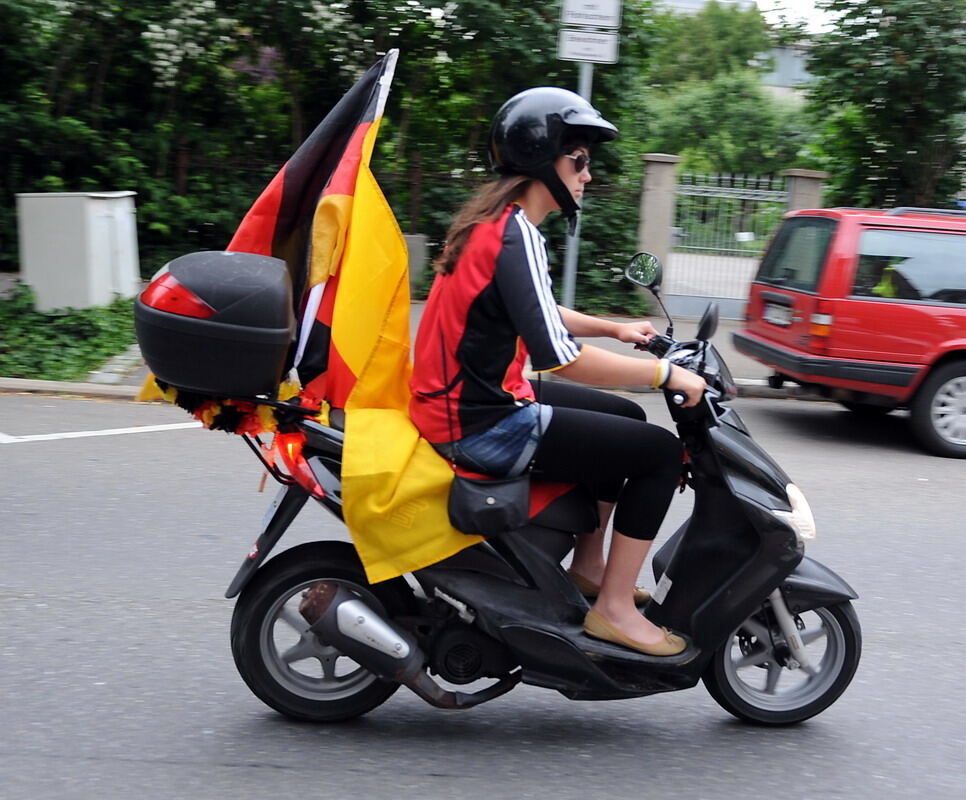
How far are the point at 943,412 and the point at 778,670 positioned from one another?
16.0 feet

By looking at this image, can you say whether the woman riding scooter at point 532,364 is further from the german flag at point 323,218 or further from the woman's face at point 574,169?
the german flag at point 323,218

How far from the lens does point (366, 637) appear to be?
3318 mm

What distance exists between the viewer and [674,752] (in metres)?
3.46

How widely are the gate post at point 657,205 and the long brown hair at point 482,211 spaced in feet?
33.3

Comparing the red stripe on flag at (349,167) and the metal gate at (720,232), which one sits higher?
the red stripe on flag at (349,167)

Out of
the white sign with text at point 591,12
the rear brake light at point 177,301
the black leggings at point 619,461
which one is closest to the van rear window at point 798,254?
the white sign with text at point 591,12

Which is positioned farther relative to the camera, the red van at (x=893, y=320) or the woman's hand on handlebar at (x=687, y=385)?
the red van at (x=893, y=320)

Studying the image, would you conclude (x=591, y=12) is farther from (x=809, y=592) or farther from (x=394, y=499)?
(x=394, y=499)

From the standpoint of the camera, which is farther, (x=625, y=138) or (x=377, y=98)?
(x=625, y=138)

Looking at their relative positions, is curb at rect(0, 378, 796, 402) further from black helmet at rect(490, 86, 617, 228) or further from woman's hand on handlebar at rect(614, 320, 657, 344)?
black helmet at rect(490, 86, 617, 228)

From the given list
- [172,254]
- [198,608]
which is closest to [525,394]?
[198,608]

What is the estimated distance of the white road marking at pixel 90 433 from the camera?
23.0 feet

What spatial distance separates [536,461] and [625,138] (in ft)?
35.2

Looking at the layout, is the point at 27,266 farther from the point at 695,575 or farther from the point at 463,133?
the point at 695,575
